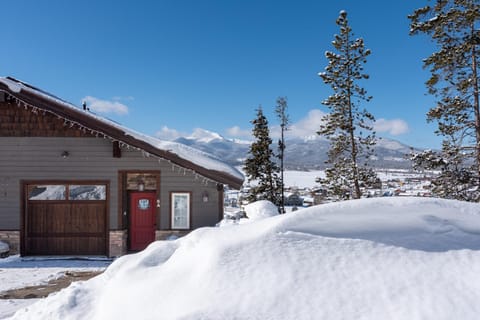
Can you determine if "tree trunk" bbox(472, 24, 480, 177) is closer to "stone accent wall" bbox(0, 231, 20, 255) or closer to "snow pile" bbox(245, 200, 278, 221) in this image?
"snow pile" bbox(245, 200, 278, 221)

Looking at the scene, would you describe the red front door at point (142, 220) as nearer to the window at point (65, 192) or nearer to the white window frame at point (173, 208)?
the white window frame at point (173, 208)

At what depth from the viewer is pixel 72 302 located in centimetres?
447

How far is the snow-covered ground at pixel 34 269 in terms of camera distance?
7.95 metres

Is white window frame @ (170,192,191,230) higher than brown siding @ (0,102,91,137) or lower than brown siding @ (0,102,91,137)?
lower

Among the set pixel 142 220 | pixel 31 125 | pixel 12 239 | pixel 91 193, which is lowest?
pixel 12 239

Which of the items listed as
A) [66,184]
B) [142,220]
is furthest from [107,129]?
[142,220]

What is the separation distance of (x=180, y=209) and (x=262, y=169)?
13800mm

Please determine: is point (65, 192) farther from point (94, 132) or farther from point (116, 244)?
point (116, 244)

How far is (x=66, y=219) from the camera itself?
37.0ft

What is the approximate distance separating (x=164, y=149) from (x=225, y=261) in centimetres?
746

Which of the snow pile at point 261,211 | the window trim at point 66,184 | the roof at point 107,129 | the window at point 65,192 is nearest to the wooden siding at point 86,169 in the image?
the window trim at point 66,184

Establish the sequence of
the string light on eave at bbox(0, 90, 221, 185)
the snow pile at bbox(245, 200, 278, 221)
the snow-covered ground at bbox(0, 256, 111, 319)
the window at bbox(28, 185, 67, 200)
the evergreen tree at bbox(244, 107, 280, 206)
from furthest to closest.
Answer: the evergreen tree at bbox(244, 107, 280, 206)
the window at bbox(28, 185, 67, 200)
the string light on eave at bbox(0, 90, 221, 185)
the snow pile at bbox(245, 200, 278, 221)
the snow-covered ground at bbox(0, 256, 111, 319)

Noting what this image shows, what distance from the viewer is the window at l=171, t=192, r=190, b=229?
11367mm

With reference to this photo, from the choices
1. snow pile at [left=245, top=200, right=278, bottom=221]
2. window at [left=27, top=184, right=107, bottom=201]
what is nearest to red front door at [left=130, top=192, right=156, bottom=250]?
window at [left=27, top=184, right=107, bottom=201]
